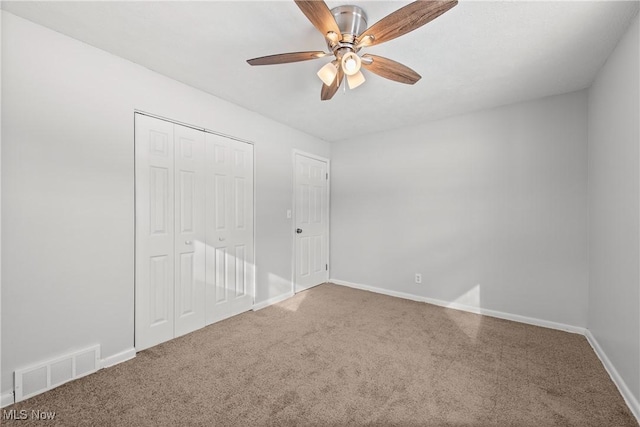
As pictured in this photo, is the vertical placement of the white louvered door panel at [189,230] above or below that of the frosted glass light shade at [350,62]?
below

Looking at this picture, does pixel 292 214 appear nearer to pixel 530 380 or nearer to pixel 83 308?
pixel 83 308

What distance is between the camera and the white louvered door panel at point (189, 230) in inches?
103

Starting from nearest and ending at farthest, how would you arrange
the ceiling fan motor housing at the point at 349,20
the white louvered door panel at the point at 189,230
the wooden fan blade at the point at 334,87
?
the ceiling fan motor housing at the point at 349,20 < the wooden fan blade at the point at 334,87 < the white louvered door panel at the point at 189,230

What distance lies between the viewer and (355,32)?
1.70 m

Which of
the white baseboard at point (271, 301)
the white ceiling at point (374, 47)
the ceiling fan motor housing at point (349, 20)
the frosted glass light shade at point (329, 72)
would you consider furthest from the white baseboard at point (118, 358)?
the ceiling fan motor housing at point (349, 20)

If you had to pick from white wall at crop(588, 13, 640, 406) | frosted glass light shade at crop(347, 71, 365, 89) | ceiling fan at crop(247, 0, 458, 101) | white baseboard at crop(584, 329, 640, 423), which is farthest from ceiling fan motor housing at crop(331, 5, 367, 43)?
white baseboard at crop(584, 329, 640, 423)

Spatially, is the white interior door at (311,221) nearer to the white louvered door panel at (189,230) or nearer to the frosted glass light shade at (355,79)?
the white louvered door panel at (189,230)

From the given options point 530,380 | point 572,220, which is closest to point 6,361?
point 530,380

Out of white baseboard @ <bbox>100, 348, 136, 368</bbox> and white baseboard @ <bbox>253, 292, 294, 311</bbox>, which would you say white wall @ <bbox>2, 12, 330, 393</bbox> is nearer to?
white baseboard @ <bbox>100, 348, 136, 368</bbox>

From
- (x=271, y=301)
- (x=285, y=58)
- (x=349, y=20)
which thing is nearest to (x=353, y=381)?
(x=271, y=301)

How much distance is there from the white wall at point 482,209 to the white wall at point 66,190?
2.88 m

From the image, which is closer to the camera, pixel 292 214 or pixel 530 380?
pixel 530 380

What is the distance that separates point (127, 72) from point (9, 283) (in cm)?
170

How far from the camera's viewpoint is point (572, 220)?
9.07 feet
